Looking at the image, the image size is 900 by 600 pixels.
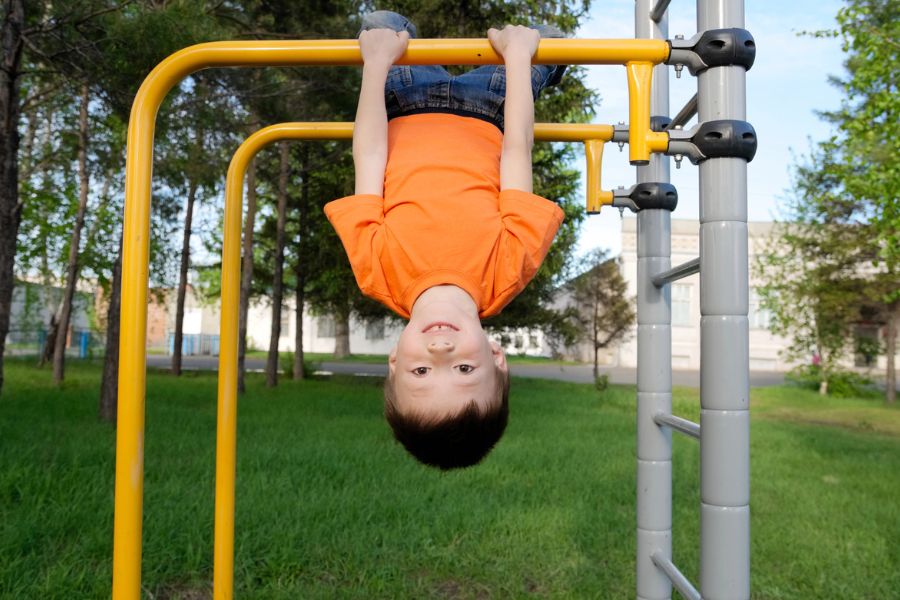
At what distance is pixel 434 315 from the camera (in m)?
1.84

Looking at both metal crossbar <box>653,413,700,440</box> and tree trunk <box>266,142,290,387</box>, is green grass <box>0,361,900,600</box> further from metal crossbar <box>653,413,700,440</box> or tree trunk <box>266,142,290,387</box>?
tree trunk <box>266,142,290,387</box>

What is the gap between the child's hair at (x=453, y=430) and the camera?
6.25 feet

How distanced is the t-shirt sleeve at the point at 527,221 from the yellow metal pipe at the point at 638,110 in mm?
238

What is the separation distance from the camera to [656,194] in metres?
2.41

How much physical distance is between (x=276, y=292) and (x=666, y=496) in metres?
9.51

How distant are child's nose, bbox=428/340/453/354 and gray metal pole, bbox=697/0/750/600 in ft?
1.95

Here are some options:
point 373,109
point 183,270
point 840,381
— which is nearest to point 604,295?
point 840,381

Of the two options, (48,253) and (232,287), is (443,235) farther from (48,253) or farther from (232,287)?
(48,253)

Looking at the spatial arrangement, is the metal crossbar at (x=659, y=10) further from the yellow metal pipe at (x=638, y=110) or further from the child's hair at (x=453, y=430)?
the child's hair at (x=453, y=430)

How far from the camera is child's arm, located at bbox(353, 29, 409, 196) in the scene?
179 cm

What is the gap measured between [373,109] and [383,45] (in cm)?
17

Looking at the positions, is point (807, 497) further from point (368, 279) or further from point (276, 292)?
point (276, 292)

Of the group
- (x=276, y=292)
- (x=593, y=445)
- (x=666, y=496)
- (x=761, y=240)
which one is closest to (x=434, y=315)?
(x=666, y=496)

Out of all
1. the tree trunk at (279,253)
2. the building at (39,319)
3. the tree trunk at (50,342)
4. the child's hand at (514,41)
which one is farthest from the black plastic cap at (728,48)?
the tree trunk at (50,342)
